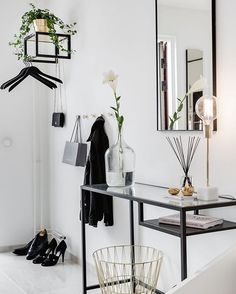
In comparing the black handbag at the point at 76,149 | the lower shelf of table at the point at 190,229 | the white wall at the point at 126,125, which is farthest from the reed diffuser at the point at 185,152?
the black handbag at the point at 76,149

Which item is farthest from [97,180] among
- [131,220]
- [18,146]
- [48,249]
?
[18,146]

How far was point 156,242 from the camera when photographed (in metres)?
3.24

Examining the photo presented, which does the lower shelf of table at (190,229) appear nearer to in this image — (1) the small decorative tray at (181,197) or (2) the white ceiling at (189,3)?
(1) the small decorative tray at (181,197)

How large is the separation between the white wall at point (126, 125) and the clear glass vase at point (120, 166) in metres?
0.16

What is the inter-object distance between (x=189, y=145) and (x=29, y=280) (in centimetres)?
190

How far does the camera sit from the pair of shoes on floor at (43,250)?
4441 mm

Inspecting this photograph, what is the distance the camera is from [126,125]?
11.7 feet

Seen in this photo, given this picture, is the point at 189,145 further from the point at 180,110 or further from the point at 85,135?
the point at 85,135

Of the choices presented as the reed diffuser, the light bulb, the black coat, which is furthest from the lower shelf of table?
the black coat

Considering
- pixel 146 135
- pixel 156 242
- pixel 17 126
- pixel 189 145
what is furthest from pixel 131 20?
pixel 17 126

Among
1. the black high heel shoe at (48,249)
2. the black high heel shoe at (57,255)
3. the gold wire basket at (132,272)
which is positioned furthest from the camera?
the black high heel shoe at (48,249)

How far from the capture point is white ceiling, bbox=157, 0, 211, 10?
2676 mm

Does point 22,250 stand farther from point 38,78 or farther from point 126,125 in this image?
point 126,125

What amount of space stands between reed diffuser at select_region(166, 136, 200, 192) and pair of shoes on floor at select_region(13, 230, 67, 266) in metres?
1.94
